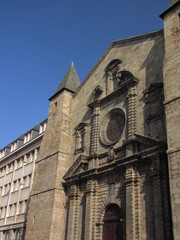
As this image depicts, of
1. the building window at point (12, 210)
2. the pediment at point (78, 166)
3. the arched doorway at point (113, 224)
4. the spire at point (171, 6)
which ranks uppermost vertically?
the spire at point (171, 6)

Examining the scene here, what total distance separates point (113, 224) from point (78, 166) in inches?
169

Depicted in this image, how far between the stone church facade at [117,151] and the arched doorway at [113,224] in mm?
45

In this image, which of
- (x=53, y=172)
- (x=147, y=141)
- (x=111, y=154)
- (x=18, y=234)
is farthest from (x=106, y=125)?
(x=18, y=234)

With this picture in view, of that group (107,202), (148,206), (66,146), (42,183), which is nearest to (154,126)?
(148,206)

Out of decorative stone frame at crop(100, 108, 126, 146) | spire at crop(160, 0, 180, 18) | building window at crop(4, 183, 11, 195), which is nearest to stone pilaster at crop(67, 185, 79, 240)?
decorative stone frame at crop(100, 108, 126, 146)

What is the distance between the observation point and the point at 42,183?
64.0 ft

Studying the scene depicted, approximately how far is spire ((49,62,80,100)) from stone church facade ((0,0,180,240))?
0.16 m

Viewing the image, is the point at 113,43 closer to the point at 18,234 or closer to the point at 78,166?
the point at 78,166

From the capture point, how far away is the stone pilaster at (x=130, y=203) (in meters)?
13.0

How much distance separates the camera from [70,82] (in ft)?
74.8

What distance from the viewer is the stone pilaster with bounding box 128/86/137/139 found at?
50.2ft

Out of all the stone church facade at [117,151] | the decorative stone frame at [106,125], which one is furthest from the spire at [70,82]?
the decorative stone frame at [106,125]

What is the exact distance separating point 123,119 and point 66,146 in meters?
5.11

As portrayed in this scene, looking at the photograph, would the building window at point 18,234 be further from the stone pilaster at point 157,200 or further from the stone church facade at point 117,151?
the stone pilaster at point 157,200
